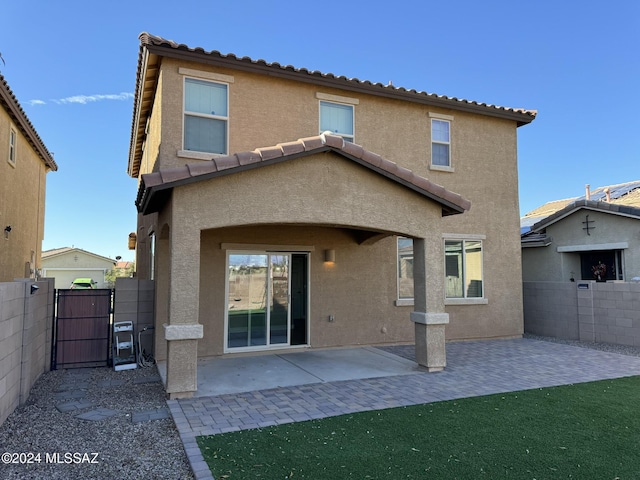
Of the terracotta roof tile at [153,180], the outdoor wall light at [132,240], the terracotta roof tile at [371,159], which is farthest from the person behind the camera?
the outdoor wall light at [132,240]

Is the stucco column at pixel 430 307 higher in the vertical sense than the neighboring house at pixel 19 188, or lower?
lower

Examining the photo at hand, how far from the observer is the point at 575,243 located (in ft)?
49.0

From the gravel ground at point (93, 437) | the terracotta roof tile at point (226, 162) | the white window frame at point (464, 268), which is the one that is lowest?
the gravel ground at point (93, 437)

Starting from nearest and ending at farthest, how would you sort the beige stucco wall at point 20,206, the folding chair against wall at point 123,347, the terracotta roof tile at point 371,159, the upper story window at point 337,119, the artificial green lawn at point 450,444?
the artificial green lawn at point 450,444
the terracotta roof tile at point 371,159
the folding chair against wall at point 123,347
the upper story window at point 337,119
the beige stucco wall at point 20,206

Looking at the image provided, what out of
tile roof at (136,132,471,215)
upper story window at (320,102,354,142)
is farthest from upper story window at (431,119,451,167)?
tile roof at (136,132,471,215)

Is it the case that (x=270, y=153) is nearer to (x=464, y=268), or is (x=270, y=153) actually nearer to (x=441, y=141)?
(x=441, y=141)

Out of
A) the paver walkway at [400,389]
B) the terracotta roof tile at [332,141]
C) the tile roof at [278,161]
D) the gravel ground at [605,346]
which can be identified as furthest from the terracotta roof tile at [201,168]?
the gravel ground at [605,346]

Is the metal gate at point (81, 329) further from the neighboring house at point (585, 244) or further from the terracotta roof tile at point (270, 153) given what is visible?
the neighboring house at point (585, 244)

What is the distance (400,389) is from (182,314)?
3.96m

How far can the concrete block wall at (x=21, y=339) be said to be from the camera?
5.88 m

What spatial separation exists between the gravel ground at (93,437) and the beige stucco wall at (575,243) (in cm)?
1386

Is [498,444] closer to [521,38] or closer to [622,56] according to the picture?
[521,38]

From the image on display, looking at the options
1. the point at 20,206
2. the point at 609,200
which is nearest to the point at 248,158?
the point at 20,206

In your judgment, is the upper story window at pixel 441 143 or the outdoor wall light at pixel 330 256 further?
the upper story window at pixel 441 143
